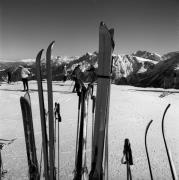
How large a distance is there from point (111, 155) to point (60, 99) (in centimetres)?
665

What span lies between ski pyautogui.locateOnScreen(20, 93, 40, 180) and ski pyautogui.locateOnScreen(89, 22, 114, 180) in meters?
0.52

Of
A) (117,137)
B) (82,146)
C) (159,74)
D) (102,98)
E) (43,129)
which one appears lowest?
(117,137)

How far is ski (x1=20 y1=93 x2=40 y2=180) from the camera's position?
190cm

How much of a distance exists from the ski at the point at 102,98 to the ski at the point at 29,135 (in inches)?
20.4

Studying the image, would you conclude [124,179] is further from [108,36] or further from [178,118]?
[178,118]

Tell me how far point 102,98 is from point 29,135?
67cm

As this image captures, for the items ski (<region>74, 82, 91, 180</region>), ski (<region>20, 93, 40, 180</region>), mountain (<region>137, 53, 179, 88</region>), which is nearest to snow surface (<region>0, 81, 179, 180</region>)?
ski (<region>74, 82, 91, 180</region>)

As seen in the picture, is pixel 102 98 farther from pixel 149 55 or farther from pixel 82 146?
pixel 149 55

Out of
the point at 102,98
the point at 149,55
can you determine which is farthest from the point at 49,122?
the point at 149,55

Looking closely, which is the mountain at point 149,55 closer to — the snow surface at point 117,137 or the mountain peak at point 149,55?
the mountain peak at point 149,55

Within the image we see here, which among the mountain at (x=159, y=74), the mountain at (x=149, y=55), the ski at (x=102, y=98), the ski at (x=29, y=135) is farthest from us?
the mountain at (x=149, y=55)

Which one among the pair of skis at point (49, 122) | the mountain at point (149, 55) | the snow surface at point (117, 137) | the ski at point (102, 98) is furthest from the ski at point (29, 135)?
the mountain at point (149, 55)

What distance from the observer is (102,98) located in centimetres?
167

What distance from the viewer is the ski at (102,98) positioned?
1.60m
